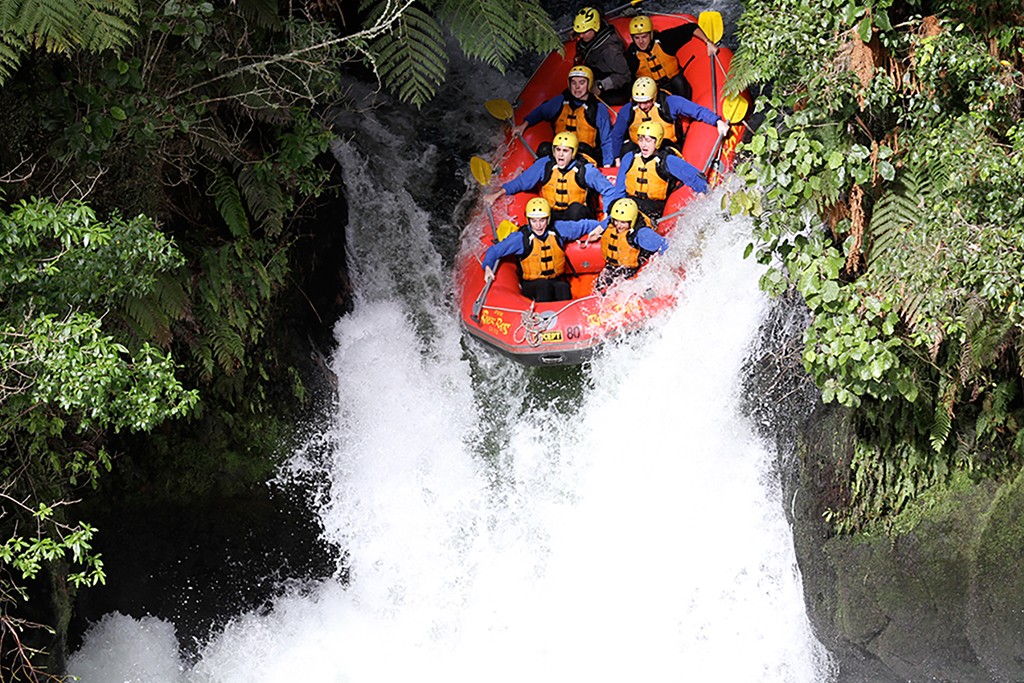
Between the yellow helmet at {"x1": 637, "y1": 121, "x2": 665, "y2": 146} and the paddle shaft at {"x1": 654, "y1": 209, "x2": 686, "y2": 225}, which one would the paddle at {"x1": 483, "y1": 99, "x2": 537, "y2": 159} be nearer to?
the yellow helmet at {"x1": 637, "y1": 121, "x2": 665, "y2": 146}

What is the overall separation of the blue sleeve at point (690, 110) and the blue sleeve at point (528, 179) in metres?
0.87

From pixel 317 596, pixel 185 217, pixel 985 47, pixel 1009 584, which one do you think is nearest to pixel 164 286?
pixel 185 217

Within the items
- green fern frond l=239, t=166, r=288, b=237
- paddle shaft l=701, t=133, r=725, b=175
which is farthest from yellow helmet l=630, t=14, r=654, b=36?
green fern frond l=239, t=166, r=288, b=237

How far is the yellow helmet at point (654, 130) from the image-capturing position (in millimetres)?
6816

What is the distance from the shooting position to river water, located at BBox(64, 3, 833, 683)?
6.03 meters

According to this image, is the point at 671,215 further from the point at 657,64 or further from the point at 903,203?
the point at 903,203

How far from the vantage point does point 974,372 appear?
193 inches

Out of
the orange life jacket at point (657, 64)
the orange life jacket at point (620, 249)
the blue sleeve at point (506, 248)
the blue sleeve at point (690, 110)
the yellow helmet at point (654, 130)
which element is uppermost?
the orange life jacket at point (657, 64)

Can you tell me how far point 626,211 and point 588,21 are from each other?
6.24ft

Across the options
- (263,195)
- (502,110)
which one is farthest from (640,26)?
(263,195)

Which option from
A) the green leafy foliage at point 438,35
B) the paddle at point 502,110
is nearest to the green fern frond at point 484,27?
the green leafy foliage at point 438,35

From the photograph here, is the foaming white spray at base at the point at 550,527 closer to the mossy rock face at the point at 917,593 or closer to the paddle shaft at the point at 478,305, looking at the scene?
the mossy rock face at the point at 917,593

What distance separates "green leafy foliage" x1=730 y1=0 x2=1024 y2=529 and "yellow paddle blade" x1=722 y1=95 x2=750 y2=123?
1.60 metres

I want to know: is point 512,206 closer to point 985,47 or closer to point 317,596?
point 317,596
